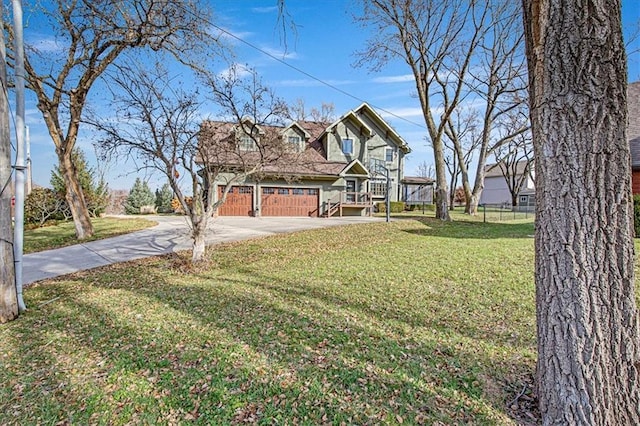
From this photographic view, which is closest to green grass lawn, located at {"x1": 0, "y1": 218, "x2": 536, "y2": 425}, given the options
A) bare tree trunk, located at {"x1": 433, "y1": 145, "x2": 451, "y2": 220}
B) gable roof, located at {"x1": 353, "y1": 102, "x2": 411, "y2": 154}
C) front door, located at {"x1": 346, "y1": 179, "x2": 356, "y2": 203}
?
bare tree trunk, located at {"x1": 433, "y1": 145, "x2": 451, "y2": 220}

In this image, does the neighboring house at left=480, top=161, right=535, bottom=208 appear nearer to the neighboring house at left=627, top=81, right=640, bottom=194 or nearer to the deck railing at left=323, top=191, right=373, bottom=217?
the deck railing at left=323, top=191, right=373, bottom=217

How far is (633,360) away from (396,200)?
24756 millimetres

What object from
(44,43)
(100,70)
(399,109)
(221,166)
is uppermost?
(399,109)

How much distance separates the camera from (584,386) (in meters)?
2.12

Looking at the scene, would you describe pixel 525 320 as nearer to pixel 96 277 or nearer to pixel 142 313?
pixel 142 313

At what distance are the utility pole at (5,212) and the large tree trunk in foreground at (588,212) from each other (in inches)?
224

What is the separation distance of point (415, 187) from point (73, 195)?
2618 cm

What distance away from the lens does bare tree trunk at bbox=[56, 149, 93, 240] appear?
1047 cm

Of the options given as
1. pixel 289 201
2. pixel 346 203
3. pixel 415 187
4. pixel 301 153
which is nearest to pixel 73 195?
pixel 301 153

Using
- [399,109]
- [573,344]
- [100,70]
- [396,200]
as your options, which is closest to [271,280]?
[573,344]

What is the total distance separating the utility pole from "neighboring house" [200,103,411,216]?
13.0 m

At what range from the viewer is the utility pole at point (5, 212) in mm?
3992

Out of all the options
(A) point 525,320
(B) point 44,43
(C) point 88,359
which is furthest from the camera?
(B) point 44,43

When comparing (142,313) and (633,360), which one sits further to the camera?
(142,313)
